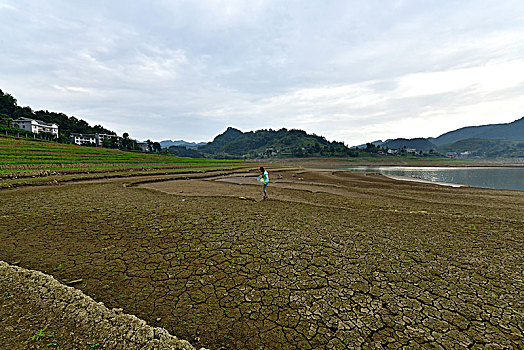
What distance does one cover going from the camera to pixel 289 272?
576cm

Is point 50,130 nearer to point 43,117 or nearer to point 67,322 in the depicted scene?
point 43,117

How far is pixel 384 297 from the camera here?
4.80 m

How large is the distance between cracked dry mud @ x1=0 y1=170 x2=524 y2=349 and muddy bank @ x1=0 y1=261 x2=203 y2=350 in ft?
0.94

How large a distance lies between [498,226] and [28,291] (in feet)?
58.9

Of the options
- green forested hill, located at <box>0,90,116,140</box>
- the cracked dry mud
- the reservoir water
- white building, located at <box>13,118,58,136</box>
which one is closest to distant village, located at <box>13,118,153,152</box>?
white building, located at <box>13,118,58,136</box>

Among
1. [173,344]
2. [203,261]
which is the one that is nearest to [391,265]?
[203,261]

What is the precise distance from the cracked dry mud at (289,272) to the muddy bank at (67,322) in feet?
0.94

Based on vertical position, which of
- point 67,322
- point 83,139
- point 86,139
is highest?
point 86,139

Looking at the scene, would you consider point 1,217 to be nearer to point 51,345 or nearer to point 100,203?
point 100,203

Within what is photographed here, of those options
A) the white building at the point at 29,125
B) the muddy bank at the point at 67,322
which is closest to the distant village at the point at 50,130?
the white building at the point at 29,125

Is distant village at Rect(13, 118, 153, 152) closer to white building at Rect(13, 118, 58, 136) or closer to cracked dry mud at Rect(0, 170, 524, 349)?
white building at Rect(13, 118, 58, 136)

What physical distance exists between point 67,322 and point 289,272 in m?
4.77

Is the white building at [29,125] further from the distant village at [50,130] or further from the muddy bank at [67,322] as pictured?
the muddy bank at [67,322]

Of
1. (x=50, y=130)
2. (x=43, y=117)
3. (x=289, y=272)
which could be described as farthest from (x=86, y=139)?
(x=289, y=272)
